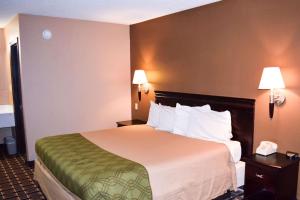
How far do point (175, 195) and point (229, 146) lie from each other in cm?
94

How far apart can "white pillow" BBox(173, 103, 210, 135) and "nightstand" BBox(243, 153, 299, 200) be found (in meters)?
0.93

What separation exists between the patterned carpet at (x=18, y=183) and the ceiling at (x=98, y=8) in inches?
93.6

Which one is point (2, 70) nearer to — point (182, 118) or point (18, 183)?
point (18, 183)

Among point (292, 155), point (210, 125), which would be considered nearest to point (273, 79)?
point (292, 155)

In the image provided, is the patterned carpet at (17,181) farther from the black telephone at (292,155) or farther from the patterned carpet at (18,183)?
the black telephone at (292,155)

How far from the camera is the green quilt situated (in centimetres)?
197

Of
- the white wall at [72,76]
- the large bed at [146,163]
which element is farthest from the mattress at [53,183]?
the white wall at [72,76]

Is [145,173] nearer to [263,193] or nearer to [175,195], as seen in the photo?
[175,195]

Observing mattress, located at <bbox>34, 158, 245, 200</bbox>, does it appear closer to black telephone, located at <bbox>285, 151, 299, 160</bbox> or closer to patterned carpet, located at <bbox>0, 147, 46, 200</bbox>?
patterned carpet, located at <bbox>0, 147, 46, 200</bbox>

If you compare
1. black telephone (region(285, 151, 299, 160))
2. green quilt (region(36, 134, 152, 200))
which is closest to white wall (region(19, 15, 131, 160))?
green quilt (region(36, 134, 152, 200))

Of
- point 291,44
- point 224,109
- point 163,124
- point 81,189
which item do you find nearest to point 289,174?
point 224,109

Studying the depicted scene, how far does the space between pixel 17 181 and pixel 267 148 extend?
10.6 ft

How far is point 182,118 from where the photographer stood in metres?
3.42

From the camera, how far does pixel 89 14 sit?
3971 millimetres
